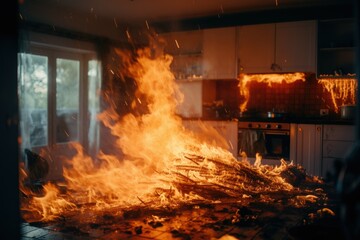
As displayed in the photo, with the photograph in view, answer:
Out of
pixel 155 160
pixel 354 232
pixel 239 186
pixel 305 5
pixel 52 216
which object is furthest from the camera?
pixel 305 5

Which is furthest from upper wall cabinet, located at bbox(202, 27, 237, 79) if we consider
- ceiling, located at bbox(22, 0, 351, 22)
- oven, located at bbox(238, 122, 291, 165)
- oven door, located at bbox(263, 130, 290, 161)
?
oven door, located at bbox(263, 130, 290, 161)

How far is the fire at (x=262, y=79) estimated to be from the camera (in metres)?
7.06

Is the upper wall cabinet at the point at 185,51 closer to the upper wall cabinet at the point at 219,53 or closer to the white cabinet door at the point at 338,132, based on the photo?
the upper wall cabinet at the point at 219,53

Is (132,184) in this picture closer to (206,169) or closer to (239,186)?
(206,169)

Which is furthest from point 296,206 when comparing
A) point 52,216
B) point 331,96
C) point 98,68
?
point 98,68

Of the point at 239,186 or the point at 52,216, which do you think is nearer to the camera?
the point at 52,216

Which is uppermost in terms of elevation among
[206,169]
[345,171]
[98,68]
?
[98,68]

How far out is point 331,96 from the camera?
6.79m

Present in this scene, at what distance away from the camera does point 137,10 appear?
23.2 feet

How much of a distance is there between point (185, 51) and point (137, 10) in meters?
1.31

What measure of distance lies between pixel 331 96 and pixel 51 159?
528cm

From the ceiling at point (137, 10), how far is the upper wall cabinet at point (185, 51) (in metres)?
0.32

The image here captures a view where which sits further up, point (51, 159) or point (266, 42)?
point (266, 42)

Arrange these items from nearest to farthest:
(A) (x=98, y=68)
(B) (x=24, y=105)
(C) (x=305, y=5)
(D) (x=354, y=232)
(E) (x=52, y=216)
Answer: (D) (x=354, y=232) → (E) (x=52, y=216) → (B) (x=24, y=105) → (C) (x=305, y=5) → (A) (x=98, y=68)
